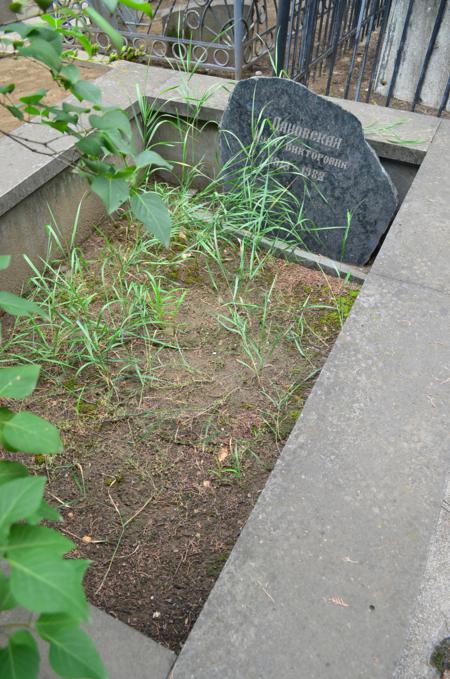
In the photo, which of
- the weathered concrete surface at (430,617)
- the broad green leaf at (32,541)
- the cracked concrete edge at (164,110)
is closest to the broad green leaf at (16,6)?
the broad green leaf at (32,541)

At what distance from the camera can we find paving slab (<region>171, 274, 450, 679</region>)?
119 cm

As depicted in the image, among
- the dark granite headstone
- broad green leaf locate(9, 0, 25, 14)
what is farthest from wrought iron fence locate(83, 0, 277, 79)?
broad green leaf locate(9, 0, 25, 14)

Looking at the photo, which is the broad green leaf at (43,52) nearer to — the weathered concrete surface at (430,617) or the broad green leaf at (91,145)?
the broad green leaf at (91,145)

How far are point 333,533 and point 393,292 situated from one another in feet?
3.19

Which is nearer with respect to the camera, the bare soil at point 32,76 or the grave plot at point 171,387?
the grave plot at point 171,387

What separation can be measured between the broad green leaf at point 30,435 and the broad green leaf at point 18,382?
0.03m

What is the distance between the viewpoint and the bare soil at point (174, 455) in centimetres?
166

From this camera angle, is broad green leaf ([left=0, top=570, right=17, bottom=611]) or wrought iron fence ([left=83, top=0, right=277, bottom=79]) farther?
wrought iron fence ([left=83, top=0, right=277, bottom=79])

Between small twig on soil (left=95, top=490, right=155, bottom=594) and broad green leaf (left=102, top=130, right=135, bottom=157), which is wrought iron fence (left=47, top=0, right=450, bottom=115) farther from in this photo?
broad green leaf (left=102, top=130, right=135, bottom=157)

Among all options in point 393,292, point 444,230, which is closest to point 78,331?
point 393,292

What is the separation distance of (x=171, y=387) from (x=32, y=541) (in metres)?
1.55

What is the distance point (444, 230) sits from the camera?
A: 2318 millimetres

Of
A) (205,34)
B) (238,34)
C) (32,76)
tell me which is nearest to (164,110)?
(32,76)

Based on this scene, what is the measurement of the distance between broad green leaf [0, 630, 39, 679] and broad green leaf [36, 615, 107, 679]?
0.02m
